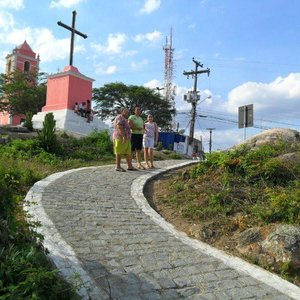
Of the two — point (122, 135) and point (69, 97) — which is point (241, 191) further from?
point (69, 97)

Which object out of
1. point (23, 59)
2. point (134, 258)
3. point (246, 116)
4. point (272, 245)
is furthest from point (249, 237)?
point (23, 59)

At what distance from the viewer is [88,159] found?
47.5 feet

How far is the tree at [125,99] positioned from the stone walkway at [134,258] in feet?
113

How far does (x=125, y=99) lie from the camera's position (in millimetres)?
41969

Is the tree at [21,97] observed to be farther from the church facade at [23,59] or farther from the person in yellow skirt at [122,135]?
the person in yellow skirt at [122,135]

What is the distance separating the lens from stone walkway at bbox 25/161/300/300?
424 centimetres

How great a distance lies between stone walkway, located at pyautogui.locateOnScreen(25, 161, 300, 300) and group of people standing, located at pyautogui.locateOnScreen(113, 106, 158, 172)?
3250 mm

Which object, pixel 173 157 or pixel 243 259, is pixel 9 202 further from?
pixel 173 157

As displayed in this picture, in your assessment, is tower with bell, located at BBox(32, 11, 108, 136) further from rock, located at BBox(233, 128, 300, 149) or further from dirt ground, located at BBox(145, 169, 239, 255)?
dirt ground, located at BBox(145, 169, 239, 255)

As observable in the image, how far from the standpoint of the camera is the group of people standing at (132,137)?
10.7 meters

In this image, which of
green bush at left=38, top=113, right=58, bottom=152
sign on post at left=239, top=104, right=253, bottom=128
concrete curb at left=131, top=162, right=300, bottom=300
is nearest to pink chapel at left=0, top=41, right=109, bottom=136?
green bush at left=38, top=113, right=58, bottom=152

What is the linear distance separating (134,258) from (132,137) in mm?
6858

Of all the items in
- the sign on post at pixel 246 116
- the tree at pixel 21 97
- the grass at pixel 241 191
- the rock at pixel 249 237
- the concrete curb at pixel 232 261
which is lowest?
the concrete curb at pixel 232 261

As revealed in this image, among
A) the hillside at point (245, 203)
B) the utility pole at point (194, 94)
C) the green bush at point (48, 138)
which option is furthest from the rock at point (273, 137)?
the utility pole at point (194, 94)
